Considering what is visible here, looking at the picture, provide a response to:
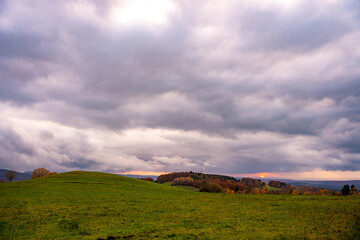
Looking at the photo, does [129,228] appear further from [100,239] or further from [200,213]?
[200,213]

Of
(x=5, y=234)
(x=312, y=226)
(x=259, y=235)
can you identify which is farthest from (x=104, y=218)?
(x=312, y=226)

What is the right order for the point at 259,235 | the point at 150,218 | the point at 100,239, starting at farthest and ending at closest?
the point at 150,218 → the point at 100,239 → the point at 259,235

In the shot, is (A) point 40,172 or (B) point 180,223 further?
(A) point 40,172

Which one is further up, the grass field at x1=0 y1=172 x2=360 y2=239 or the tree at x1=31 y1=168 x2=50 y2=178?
the grass field at x1=0 y1=172 x2=360 y2=239

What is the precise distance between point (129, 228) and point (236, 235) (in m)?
9.59

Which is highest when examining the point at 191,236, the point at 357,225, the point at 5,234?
the point at 357,225

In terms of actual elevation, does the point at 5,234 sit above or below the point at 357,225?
below

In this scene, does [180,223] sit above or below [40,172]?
above

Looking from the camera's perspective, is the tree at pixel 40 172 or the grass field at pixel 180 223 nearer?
the grass field at pixel 180 223

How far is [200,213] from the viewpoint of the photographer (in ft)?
88.4

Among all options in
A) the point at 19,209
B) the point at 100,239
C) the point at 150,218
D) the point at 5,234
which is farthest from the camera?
the point at 19,209

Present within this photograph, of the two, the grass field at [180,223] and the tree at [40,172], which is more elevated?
the grass field at [180,223]

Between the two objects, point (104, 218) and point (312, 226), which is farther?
point (104, 218)

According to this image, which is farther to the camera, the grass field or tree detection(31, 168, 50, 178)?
tree detection(31, 168, 50, 178)
